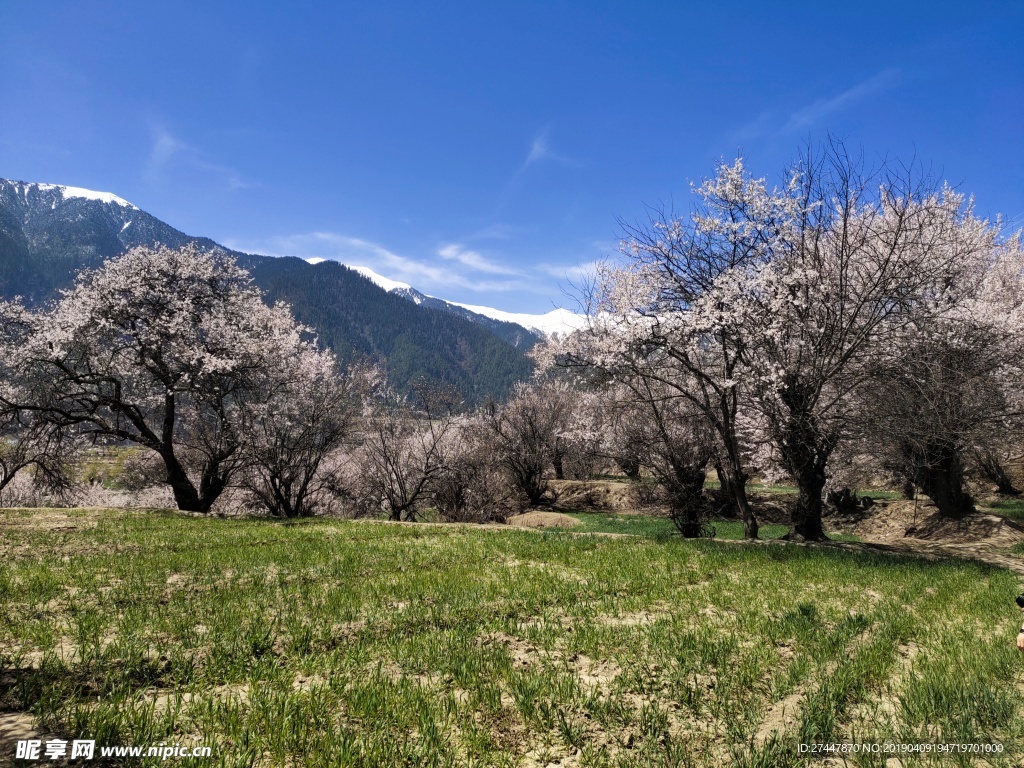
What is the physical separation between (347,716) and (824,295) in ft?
47.0

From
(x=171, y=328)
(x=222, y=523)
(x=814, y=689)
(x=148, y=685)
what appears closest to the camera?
(x=148, y=685)

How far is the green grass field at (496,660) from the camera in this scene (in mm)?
3258

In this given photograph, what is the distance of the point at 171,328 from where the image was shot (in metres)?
17.6

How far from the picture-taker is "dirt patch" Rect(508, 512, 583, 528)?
26422 mm

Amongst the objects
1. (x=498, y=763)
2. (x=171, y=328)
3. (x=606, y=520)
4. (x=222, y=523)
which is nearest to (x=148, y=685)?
(x=498, y=763)

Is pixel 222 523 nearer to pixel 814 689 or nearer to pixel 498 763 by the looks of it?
pixel 498 763

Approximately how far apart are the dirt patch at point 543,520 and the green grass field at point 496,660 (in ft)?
59.5

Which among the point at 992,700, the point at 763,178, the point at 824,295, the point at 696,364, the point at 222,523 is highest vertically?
the point at 763,178

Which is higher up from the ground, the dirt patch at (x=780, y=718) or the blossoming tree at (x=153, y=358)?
the blossoming tree at (x=153, y=358)

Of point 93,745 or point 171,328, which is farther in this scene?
point 171,328

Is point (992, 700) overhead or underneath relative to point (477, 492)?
overhead

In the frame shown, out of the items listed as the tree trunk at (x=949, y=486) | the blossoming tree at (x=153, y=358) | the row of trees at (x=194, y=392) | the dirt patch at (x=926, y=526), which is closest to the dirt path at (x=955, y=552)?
the dirt patch at (x=926, y=526)

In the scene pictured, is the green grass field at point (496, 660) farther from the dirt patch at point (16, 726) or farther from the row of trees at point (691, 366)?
the row of trees at point (691, 366)

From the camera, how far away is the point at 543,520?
27438mm
